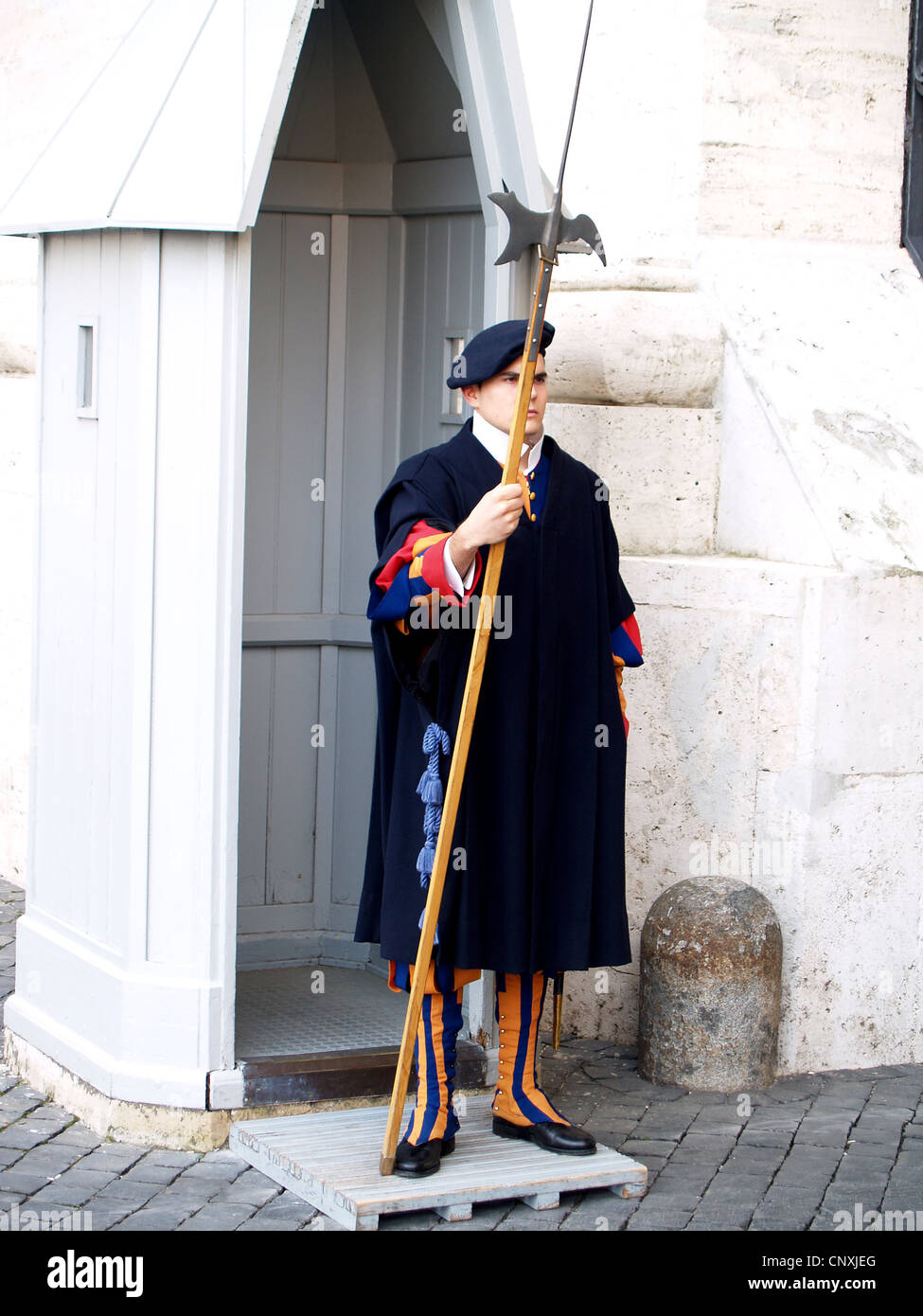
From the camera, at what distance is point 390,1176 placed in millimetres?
3938

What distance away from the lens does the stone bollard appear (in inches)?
189

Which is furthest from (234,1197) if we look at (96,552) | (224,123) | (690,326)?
(690,326)

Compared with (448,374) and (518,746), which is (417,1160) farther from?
(448,374)

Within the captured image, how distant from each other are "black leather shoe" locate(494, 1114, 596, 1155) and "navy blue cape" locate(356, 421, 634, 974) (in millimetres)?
Result: 401

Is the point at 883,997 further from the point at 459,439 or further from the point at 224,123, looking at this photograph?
the point at 224,123

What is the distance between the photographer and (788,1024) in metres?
5.01

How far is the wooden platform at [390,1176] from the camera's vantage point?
12.6 ft

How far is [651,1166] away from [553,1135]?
0.29 metres

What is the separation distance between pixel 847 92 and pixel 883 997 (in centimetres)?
283

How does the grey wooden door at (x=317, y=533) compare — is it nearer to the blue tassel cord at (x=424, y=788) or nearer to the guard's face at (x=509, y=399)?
the guard's face at (x=509, y=399)

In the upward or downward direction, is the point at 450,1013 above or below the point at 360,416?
below

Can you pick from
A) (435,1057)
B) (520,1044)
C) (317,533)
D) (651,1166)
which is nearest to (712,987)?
(651,1166)

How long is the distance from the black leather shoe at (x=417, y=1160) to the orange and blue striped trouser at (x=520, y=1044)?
0.30m

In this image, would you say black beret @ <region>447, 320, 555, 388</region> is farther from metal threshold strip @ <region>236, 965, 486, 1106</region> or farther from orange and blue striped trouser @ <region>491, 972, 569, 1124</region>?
metal threshold strip @ <region>236, 965, 486, 1106</region>
